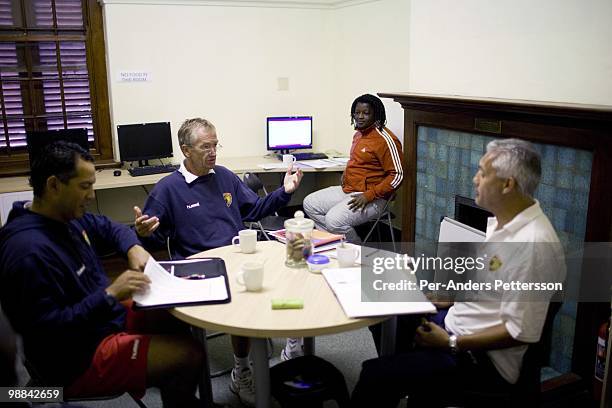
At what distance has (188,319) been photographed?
6.23 feet

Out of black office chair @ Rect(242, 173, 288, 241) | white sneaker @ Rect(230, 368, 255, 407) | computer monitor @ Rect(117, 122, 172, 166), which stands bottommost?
white sneaker @ Rect(230, 368, 255, 407)

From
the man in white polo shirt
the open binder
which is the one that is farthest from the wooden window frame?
the man in white polo shirt

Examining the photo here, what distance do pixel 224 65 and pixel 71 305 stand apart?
3.69 metres

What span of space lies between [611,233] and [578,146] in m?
0.43

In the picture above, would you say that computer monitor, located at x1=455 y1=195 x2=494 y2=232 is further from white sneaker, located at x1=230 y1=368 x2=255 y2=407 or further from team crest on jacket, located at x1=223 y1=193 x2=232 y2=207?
white sneaker, located at x1=230 y1=368 x2=255 y2=407

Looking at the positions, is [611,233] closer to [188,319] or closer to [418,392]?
[418,392]

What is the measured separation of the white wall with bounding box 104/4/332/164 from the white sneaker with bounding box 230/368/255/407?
2.86 metres

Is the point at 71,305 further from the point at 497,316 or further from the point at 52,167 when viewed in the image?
the point at 497,316

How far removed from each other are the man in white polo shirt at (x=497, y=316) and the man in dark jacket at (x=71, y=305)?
2.31ft

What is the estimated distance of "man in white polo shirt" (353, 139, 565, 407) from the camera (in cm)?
183

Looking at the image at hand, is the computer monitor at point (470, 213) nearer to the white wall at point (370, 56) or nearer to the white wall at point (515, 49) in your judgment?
the white wall at point (515, 49)

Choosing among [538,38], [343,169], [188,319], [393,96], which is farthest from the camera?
[343,169]

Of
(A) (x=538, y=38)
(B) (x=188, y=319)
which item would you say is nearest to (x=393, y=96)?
(A) (x=538, y=38)

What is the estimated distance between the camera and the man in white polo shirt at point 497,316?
6.00 feet
